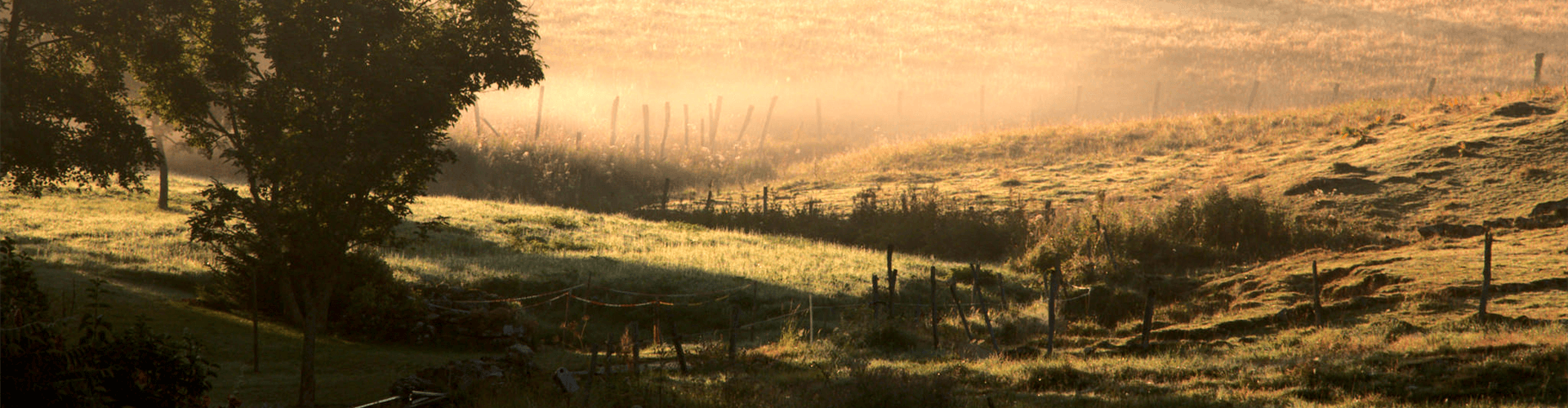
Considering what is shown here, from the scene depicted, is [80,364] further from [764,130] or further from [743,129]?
[743,129]

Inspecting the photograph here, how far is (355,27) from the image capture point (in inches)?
624

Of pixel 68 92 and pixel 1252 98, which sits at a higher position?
pixel 1252 98

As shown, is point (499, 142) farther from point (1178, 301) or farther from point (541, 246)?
point (1178, 301)

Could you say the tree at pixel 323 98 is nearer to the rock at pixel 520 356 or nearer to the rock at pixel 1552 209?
the rock at pixel 520 356

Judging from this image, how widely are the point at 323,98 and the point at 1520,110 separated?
124 feet

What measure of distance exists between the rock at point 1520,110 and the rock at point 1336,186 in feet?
24.3

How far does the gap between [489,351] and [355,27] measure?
861cm

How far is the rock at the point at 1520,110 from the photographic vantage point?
35894 mm

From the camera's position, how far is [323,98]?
15969mm

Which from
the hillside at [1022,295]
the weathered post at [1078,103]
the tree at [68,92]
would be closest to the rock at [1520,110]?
the hillside at [1022,295]

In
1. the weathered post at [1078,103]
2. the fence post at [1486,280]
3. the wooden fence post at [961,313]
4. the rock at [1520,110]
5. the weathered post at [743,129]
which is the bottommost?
the wooden fence post at [961,313]

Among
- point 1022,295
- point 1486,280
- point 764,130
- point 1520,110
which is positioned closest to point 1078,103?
point 764,130

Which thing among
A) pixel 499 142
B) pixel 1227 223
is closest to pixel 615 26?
pixel 499 142

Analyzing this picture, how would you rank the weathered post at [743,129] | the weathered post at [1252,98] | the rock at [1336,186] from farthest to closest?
the weathered post at [1252,98]
the weathered post at [743,129]
the rock at [1336,186]
